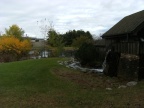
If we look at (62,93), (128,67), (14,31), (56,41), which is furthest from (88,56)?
(14,31)

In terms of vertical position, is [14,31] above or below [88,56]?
above

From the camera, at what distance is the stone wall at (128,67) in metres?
15.8

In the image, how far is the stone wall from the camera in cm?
1583

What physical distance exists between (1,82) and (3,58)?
22.1 metres

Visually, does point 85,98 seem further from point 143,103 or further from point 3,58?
point 3,58

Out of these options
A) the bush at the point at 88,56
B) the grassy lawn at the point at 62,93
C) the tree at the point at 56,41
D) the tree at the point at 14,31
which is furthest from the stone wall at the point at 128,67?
the tree at the point at 14,31

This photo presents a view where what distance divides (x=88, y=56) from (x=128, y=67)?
22.4 ft

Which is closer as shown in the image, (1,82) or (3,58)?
(1,82)

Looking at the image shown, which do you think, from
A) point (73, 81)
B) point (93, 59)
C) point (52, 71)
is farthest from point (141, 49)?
point (93, 59)

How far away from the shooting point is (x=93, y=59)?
2353 cm

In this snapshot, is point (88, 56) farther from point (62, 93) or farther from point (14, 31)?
point (14, 31)

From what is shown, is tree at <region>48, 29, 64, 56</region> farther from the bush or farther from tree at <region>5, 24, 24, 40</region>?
tree at <region>5, 24, 24, 40</region>

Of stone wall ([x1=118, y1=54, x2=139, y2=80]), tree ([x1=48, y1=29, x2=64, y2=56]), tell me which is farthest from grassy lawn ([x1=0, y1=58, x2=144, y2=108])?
tree ([x1=48, y1=29, x2=64, y2=56])

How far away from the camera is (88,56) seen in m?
23.0
